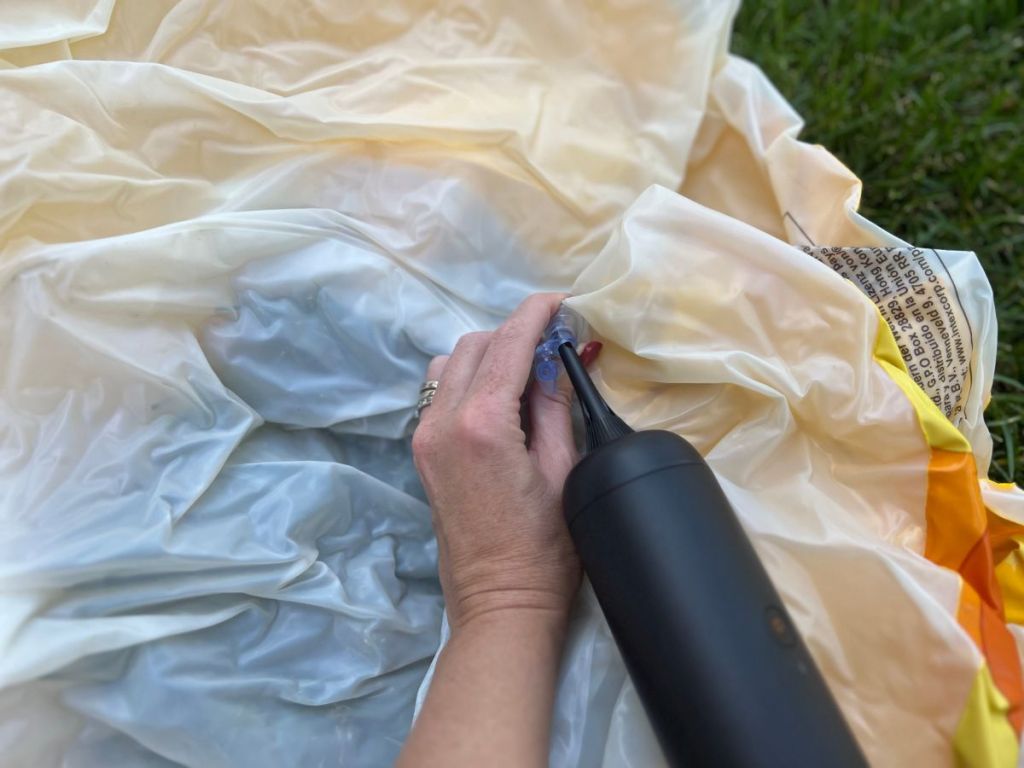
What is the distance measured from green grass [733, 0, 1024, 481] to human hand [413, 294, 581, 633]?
698 mm

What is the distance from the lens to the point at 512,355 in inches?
30.8

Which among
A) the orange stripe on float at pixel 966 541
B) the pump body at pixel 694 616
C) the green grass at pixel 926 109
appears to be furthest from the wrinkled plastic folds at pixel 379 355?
the green grass at pixel 926 109

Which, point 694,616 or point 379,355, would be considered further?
point 379,355

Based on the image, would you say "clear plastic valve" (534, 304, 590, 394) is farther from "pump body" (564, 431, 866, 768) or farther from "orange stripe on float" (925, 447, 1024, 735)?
"orange stripe on float" (925, 447, 1024, 735)

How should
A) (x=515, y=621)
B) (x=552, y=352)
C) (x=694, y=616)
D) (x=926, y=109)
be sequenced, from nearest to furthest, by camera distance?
(x=694, y=616) → (x=515, y=621) → (x=552, y=352) → (x=926, y=109)

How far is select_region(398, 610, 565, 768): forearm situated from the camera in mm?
607

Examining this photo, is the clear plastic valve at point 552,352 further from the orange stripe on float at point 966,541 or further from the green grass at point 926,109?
the green grass at point 926,109

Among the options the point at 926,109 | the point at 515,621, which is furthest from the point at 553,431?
the point at 926,109

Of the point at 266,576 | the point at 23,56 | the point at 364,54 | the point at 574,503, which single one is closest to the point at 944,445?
the point at 574,503

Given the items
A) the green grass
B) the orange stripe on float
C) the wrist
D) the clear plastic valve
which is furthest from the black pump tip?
the green grass

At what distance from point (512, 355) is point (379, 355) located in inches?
7.4

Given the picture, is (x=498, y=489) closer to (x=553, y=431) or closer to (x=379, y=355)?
(x=553, y=431)

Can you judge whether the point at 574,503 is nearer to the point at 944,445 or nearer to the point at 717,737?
the point at 717,737

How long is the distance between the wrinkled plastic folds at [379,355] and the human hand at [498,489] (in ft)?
0.24
